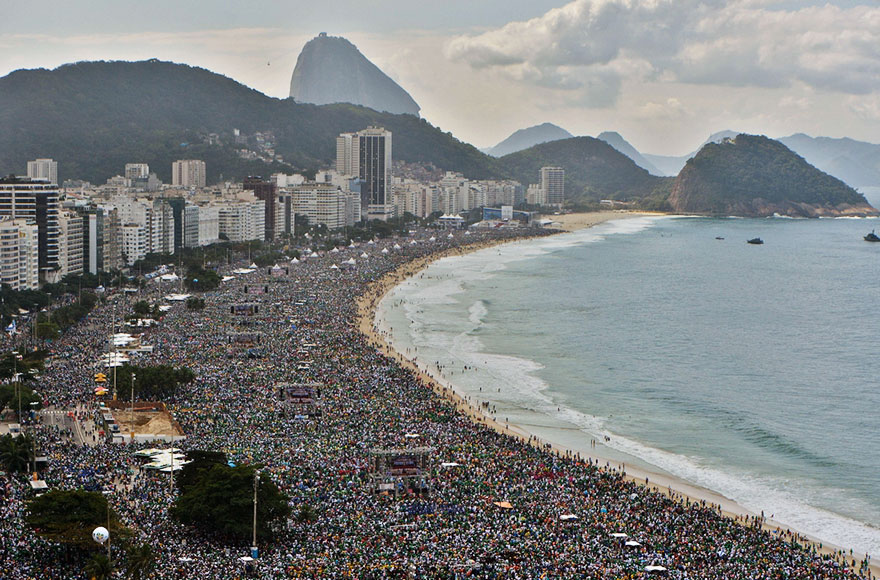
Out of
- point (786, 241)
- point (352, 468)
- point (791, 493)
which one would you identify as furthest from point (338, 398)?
point (786, 241)

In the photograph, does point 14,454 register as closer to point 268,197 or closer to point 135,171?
point 268,197

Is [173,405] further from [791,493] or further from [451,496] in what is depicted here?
[791,493]

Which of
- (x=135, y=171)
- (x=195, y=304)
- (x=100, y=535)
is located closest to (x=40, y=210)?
(x=195, y=304)

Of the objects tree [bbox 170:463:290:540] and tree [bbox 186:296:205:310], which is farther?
tree [bbox 186:296:205:310]

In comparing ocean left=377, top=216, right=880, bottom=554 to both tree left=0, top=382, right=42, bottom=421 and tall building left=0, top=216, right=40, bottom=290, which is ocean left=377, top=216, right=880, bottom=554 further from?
tall building left=0, top=216, right=40, bottom=290

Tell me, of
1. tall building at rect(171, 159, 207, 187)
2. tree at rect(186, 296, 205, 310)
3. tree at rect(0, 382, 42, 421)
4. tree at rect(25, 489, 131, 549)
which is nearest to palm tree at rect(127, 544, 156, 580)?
tree at rect(25, 489, 131, 549)

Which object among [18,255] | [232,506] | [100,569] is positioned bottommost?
[100,569]
